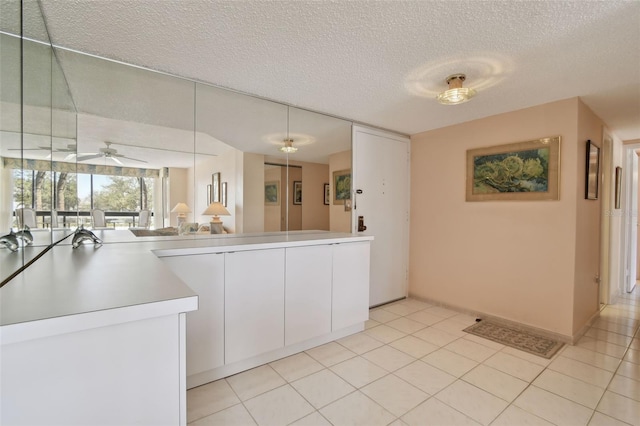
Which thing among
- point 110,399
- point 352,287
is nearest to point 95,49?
point 110,399

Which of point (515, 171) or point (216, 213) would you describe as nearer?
point (216, 213)

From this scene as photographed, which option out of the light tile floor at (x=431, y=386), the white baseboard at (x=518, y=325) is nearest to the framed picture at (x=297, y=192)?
the light tile floor at (x=431, y=386)

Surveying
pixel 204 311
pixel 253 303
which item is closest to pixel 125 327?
pixel 204 311

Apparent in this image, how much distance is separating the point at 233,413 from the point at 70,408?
1.26 metres

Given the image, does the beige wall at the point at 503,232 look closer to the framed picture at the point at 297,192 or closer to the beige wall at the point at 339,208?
the beige wall at the point at 339,208

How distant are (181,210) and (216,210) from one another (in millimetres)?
275

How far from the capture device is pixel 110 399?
29.1 inches

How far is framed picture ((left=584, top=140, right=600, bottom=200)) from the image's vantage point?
2.79 m

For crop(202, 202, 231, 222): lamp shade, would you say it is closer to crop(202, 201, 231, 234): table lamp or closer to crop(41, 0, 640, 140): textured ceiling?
crop(202, 201, 231, 234): table lamp

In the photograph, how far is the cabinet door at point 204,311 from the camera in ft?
6.04

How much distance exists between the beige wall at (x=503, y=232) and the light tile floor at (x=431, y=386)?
0.55 meters

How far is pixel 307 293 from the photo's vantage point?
2.46 m

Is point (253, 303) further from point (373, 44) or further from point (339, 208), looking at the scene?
point (373, 44)

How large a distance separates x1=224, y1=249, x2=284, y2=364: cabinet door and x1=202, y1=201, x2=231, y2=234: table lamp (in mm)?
578
